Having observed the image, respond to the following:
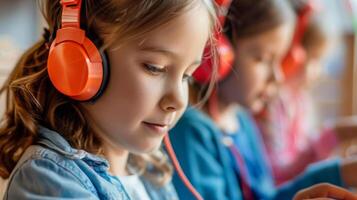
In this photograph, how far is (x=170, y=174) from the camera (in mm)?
859

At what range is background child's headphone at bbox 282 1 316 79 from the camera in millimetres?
1317

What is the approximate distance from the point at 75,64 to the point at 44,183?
141 mm

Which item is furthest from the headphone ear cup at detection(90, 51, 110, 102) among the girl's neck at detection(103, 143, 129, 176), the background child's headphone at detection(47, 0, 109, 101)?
the girl's neck at detection(103, 143, 129, 176)

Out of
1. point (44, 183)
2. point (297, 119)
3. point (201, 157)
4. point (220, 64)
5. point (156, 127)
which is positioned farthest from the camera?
point (297, 119)

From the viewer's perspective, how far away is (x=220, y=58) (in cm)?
90

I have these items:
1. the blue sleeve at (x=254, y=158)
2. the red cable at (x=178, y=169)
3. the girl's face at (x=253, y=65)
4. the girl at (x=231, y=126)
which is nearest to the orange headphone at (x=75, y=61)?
the red cable at (x=178, y=169)

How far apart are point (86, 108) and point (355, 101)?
4.99 ft

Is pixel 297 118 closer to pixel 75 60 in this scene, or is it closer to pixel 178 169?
pixel 178 169

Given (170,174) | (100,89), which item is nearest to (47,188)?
(100,89)

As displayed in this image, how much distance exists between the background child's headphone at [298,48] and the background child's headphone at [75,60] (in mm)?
835

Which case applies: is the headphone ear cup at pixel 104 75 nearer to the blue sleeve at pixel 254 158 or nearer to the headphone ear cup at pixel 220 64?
the headphone ear cup at pixel 220 64

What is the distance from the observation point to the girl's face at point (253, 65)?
1058 mm

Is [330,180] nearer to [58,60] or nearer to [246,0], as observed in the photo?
[246,0]

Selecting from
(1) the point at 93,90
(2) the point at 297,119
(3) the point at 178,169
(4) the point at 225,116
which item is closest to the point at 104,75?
(1) the point at 93,90
